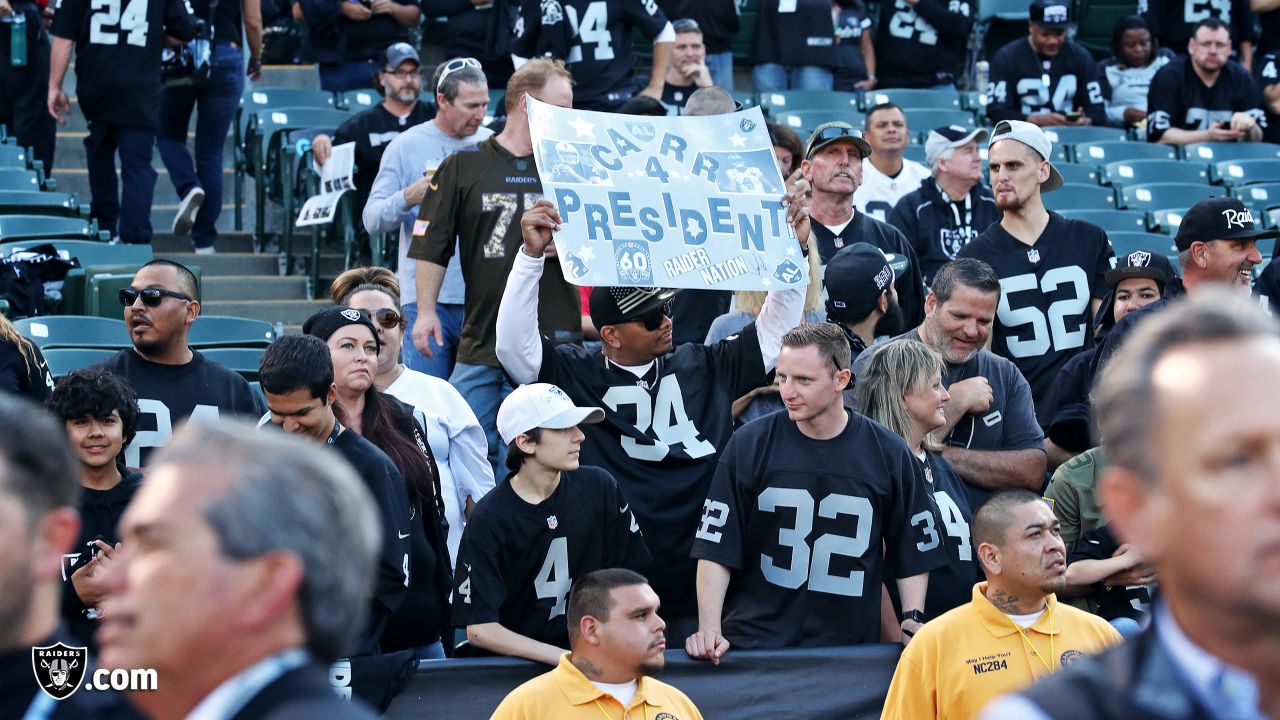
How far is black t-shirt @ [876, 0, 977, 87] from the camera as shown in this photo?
12.2 metres

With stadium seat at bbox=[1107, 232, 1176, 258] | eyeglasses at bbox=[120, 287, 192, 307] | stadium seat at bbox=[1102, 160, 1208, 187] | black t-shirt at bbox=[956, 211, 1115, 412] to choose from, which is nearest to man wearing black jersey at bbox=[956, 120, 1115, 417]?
black t-shirt at bbox=[956, 211, 1115, 412]

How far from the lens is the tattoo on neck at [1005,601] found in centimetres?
484

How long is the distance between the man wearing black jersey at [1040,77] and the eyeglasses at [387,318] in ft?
20.9

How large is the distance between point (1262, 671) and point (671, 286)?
4.27m

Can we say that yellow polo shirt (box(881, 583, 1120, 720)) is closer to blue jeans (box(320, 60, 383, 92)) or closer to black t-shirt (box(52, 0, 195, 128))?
black t-shirt (box(52, 0, 195, 128))

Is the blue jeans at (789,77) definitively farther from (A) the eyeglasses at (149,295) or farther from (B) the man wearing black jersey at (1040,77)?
(A) the eyeglasses at (149,295)

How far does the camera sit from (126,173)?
29.1ft

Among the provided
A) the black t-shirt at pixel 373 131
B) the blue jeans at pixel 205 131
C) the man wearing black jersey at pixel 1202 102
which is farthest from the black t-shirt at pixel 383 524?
the man wearing black jersey at pixel 1202 102

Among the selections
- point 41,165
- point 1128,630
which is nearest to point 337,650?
point 1128,630

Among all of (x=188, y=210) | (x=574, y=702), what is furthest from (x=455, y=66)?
(x=574, y=702)

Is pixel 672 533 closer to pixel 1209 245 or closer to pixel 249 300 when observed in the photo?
pixel 1209 245

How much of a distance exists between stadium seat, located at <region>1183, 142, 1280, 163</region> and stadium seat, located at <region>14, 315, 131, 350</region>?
7.37 m

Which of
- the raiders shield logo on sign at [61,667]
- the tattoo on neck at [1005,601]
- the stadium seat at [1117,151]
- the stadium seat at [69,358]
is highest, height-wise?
the stadium seat at [1117,151]

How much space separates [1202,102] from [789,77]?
2.89 m
